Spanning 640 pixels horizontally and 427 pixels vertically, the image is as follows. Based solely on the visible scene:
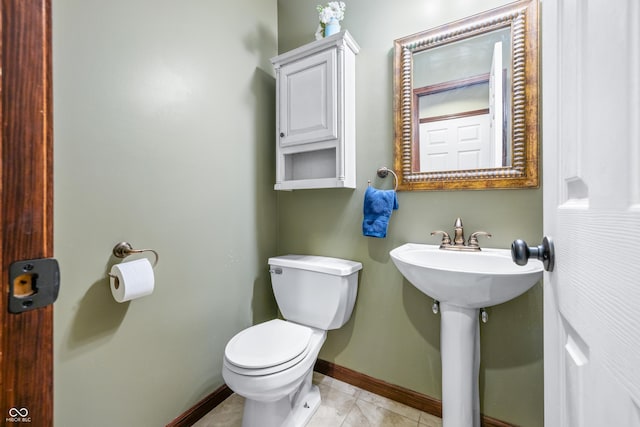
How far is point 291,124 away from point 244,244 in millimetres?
781

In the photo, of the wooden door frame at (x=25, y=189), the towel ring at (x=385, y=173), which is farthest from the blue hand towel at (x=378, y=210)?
the wooden door frame at (x=25, y=189)

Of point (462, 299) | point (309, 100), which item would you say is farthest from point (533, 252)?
point (309, 100)

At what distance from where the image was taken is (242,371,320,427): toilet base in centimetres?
118

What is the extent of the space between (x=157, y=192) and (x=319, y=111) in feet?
3.03

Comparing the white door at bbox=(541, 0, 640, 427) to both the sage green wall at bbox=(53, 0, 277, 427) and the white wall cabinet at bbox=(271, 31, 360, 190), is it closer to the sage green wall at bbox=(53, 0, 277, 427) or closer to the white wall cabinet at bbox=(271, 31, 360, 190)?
the white wall cabinet at bbox=(271, 31, 360, 190)

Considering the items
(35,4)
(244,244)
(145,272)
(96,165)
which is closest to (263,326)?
(244,244)

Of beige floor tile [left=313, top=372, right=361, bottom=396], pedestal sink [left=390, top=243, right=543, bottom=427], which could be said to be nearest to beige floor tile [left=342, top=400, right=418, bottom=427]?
beige floor tile [left=313, top=372, right=361, bottom=396]

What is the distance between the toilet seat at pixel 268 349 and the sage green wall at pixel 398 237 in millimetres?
442

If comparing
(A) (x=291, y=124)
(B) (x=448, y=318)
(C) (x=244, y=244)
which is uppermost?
(A) (x=291, y=124)

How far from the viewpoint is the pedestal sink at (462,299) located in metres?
0.95

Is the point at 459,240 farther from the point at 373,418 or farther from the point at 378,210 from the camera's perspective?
the point at 373,418

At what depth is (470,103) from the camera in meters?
1.29

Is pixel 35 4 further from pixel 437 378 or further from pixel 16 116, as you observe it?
pixel 437 378

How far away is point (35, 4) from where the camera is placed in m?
0.35
